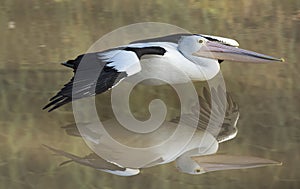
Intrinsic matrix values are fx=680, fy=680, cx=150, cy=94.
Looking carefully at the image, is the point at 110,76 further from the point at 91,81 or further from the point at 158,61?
the point at 158,61

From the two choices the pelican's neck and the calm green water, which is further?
the pelican's neck

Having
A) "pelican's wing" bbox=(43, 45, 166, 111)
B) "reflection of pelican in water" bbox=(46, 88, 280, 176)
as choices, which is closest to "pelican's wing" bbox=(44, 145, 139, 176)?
"reflection of pelican in water" bbox=(46, 88, 280, 176)

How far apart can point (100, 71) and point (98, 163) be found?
202 millimetres

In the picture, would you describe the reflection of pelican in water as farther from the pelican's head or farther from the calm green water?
the pelican's head

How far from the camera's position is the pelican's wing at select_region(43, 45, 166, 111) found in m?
1.44

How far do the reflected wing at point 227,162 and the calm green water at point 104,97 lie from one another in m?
0.02

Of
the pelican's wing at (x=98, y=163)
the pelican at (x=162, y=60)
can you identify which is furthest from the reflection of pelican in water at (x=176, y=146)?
the pelican at (x=162, y=60)

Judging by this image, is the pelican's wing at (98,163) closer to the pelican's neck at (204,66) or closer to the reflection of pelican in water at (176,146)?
the reflection of pelican in water at (176,146)

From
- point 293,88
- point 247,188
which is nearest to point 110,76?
point 247,188

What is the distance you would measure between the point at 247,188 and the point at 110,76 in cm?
37

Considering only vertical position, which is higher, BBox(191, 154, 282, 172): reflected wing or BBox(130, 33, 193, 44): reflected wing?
BBox(130, 33, 193, 44): reflected wing

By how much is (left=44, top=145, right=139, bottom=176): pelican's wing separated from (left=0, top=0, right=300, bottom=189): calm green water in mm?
15

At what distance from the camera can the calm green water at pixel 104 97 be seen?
1.42 m

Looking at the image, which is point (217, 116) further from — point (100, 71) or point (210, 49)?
point (100, 71)
